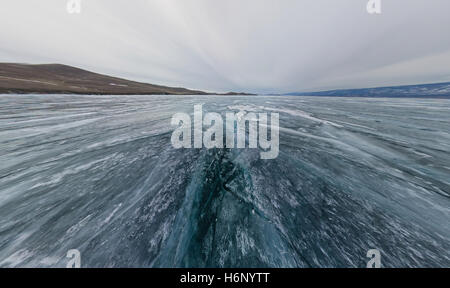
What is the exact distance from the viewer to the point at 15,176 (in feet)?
10.9

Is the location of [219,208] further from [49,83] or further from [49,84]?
[49,83]

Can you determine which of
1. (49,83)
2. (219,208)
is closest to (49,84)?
(49,83)

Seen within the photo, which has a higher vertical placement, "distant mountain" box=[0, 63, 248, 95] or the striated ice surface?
"distant mountain" box=[0, 63, 248, 95]

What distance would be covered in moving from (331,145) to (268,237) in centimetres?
491

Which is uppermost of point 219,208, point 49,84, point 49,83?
point 49,83

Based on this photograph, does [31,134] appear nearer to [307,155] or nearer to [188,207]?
[188,207]

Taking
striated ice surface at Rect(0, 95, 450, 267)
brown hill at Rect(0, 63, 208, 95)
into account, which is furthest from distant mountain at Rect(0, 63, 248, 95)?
striated ice surface at Rect(0, 95, 450, 267)

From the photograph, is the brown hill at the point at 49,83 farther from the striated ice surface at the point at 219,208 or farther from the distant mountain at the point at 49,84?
the striated ice surface at the point at 219,208

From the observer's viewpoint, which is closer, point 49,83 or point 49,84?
point 49,84

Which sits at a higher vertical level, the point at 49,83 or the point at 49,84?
the point at 49,83

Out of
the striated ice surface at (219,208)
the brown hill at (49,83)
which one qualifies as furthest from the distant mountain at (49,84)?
the striated ice surface at (219,208)

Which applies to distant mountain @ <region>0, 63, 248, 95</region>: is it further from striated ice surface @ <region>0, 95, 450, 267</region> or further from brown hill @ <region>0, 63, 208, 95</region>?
striated ice surface @ <region>0, 95, 450, 267</region>

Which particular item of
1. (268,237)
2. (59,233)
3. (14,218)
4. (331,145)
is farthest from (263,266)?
(331,145)

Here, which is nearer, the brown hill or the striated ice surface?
the striated ice surface
